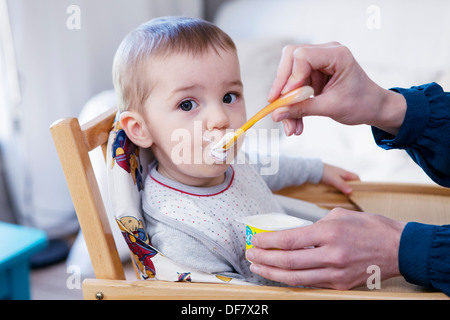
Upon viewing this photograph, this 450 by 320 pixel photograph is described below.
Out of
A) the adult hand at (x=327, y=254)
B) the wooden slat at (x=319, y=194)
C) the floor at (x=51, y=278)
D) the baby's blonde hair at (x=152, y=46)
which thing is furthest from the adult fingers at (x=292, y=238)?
the floor at (x=51, y=278)

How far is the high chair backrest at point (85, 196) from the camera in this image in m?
0.70

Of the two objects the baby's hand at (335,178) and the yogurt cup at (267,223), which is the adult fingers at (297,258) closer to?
the yogurt cup at (267,223)

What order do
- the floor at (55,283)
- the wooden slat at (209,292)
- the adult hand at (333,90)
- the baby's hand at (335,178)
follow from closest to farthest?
the wooden slat at (209,292)
the adult hand at (333,90)
the baby's hand at (335,178)
the floor at (55,283)

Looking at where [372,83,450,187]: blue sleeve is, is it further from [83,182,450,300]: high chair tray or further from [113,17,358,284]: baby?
[113,17,358,284]: baby

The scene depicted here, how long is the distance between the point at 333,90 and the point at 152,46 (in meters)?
0.32

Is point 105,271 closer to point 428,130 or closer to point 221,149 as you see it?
point 221,149

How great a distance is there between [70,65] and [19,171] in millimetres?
486

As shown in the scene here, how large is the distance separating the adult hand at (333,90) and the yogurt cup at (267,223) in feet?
0.50

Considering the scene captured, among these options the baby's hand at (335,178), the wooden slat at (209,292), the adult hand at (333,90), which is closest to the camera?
the wooden slat at (209,292)

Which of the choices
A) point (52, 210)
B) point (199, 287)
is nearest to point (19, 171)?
point (52, 210)

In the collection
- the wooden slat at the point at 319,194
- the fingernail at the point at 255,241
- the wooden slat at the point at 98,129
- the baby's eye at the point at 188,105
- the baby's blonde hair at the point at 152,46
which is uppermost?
the baby's blonde hair at the point at 152,46

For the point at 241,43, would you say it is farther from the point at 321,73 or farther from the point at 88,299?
the point at 88,299

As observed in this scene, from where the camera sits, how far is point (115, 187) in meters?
0.82

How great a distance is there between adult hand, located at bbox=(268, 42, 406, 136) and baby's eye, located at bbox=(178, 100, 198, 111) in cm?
14
